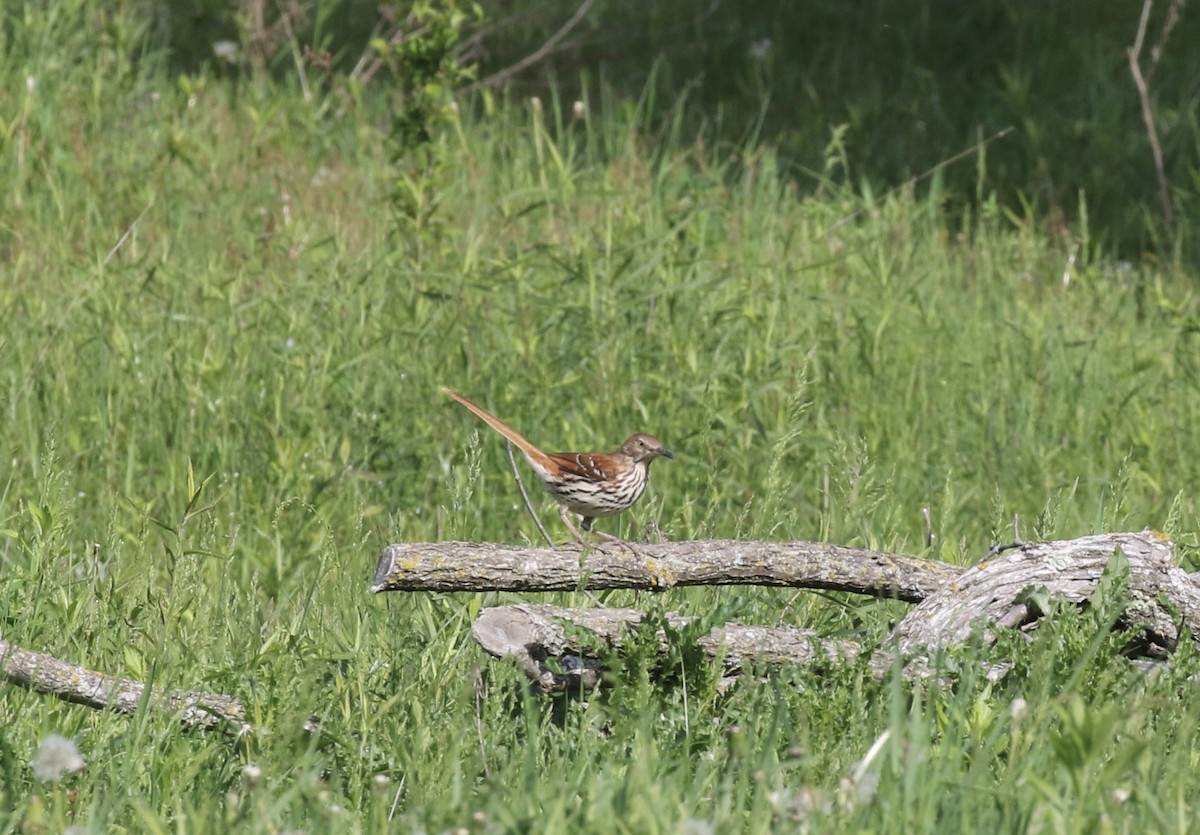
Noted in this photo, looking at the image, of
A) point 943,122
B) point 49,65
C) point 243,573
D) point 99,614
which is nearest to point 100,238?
point 49,65

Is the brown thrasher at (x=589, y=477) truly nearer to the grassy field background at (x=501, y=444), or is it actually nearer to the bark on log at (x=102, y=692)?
the grassy field background at (x=501, y=444)

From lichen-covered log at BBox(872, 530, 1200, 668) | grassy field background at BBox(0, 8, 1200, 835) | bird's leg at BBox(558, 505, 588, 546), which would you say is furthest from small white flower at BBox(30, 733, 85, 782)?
bird's leg at BBox(558, 505, 588, 546)

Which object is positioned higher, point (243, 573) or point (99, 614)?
point (99, 614)

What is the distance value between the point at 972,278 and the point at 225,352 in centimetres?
381

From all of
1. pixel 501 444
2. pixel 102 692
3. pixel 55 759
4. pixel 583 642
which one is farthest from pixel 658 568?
pixel 501 444

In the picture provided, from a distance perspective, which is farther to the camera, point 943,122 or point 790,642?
point 943,122

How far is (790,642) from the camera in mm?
3730

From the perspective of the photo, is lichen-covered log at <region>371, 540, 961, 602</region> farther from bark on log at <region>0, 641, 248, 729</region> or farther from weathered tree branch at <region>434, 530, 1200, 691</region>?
bark on log at <region>0, 641, 248, 729</region>

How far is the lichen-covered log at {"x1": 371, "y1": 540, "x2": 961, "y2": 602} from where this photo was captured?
3.47m

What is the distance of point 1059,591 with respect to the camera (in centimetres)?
383

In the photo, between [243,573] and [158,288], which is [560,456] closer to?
[243,573]

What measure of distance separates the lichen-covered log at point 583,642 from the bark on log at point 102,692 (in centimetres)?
57

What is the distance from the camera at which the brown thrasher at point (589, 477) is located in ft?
16.9

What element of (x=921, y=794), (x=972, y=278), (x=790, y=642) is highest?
(x=921, y=794)
